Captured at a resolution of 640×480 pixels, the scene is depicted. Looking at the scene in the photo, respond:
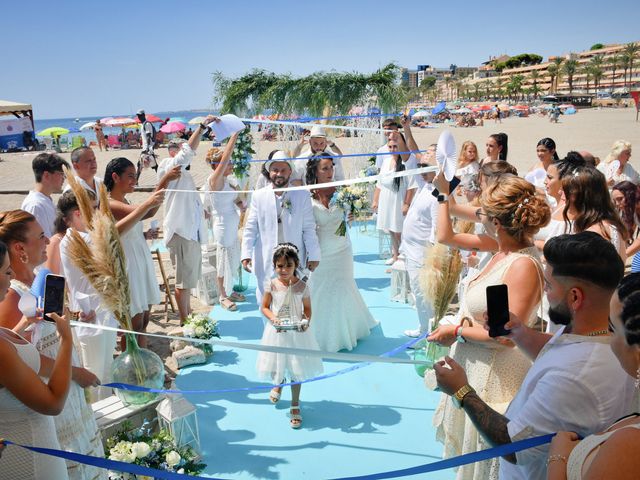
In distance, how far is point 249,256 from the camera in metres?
5.38

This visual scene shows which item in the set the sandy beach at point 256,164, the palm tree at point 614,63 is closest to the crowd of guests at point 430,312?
the sandy beach at point 256,164

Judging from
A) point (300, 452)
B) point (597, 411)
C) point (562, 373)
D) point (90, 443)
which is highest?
point (562, 373)

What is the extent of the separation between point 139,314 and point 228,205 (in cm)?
280

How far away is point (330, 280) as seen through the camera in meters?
5.78

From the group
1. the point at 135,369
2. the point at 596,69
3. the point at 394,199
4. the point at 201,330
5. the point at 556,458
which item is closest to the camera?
the point at 556,458

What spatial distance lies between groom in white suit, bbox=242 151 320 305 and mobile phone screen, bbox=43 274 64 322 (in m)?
2.94

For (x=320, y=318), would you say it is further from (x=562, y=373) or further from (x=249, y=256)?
(x=562, y=373)

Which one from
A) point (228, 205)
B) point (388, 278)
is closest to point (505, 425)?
point (228, 205)

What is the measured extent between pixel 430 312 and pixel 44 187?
4245 millimetres

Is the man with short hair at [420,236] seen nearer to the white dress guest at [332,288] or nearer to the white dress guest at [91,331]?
the white dress guest at [332,288]

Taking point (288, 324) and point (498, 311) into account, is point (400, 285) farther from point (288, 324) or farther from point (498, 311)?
point (498, 311)

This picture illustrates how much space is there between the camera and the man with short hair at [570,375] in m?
1.67

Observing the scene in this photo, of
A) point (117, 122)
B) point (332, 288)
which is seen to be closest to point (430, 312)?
point (332, 288)

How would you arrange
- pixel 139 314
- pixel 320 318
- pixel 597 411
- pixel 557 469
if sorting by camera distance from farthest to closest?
1. pixel 320 318
2. pixel 139 314
3. pixel 597 411
4. pixel 557 469
